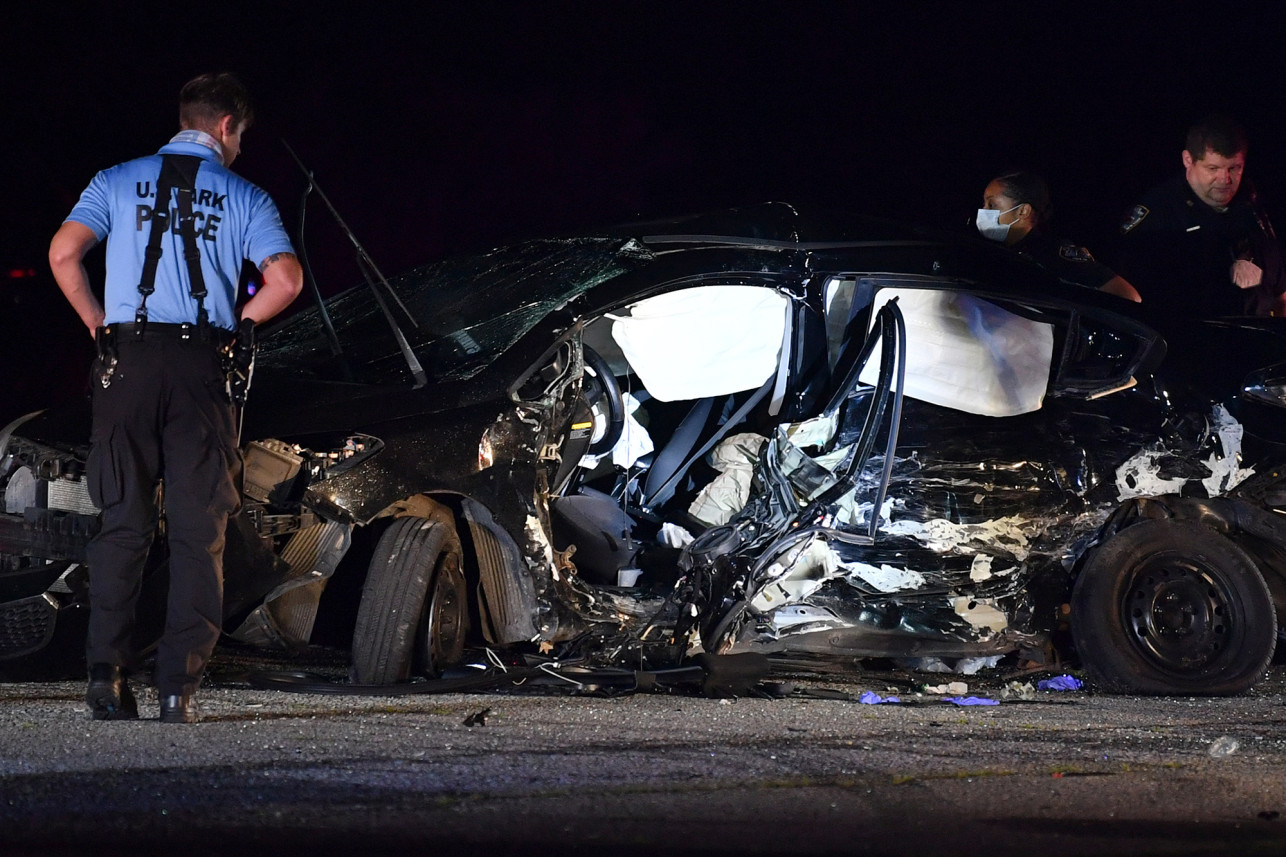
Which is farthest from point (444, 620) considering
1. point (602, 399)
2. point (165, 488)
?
point (165, 488)

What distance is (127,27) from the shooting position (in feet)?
33.5

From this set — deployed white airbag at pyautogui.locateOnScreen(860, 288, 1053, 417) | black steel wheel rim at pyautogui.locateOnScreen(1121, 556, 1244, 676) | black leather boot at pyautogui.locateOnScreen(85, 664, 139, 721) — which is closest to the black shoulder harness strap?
black leather boot at pyautogui.locateOnScreen(85, 664, 139, 721)

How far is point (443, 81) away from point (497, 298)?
6.68 m

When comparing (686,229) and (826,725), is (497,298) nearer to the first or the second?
(686,229)

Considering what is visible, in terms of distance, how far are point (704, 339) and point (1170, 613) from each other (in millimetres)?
2062

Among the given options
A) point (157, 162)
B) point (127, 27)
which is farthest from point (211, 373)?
point (127, 27)

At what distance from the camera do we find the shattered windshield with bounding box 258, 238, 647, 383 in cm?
445

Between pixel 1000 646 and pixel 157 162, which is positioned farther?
pixel 1000 646

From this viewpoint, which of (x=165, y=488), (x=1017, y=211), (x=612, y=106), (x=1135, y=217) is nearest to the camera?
(x=165, y=488)

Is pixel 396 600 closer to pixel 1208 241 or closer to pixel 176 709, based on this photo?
pixel 176 709

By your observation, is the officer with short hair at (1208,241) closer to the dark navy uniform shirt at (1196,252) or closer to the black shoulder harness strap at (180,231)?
the dark navy uniform shirt at (1196,252)

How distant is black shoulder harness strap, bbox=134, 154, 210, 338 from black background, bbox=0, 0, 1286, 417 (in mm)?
6530

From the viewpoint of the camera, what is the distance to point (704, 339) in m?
4.98

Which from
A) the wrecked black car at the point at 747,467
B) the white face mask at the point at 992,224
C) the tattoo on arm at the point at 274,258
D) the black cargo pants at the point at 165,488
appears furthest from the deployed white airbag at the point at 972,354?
the black cargo pants at the point at 165,488
